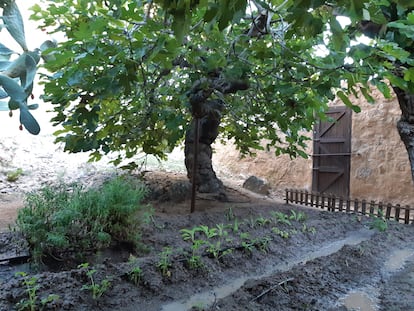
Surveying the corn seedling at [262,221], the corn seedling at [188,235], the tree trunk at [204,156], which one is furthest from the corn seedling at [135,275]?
the tree trunk at [204,156]

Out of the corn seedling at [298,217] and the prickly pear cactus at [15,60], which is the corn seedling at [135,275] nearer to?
the prickly pear cactus at [15,60]

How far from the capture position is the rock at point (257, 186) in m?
8.00

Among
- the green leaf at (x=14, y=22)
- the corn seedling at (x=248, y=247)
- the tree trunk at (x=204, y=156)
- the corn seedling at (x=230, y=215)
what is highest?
the green leaf at (x=14, y=22)

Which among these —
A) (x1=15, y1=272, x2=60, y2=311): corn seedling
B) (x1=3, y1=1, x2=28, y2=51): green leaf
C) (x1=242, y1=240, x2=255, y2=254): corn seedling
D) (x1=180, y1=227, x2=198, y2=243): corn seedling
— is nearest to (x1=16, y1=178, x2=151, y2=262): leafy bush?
(x1=180, y1=227, x2=198, y2=243): corn seedling

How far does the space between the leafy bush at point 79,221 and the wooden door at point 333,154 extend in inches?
220

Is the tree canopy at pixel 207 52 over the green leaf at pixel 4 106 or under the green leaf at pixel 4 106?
over

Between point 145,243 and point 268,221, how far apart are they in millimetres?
1560

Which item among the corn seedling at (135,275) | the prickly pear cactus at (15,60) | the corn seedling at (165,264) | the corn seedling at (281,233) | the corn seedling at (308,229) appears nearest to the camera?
the prickly pear cactus at (15,60)

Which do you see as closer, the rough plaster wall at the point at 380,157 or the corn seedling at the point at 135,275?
the corn seedling at the point at 135,275

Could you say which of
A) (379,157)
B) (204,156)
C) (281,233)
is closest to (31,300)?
(281,233)

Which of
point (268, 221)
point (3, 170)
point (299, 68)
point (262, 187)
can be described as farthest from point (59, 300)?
point (262, 187)

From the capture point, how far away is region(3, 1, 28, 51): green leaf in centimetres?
128

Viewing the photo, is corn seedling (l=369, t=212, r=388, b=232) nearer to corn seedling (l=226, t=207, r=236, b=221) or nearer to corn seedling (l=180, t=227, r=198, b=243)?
corn seedling (l=226, t=207, r=236, b=221)

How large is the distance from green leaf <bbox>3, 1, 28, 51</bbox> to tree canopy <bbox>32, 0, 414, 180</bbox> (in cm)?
17
